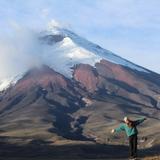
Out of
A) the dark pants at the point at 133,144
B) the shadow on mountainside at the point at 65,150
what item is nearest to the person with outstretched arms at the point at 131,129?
the dark pants at the point at 133,144

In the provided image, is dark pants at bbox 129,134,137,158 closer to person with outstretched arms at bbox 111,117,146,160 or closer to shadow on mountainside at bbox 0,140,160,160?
person with outstretched arms at bbox 111,117,146,160

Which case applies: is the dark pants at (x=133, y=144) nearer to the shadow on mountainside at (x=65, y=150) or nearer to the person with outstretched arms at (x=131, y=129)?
the person with outstretched arms at (x=131, y=129)

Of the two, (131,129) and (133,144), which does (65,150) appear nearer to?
(133,144)

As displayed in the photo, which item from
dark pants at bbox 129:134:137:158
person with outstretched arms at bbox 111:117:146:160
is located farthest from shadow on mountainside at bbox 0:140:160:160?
person with outstretched arms at bbox 111:117:146:160

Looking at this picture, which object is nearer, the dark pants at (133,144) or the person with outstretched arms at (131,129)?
the person with outstretched arms at (131,129)

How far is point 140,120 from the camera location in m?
29.8

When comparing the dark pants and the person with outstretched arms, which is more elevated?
the person with outstretched arms

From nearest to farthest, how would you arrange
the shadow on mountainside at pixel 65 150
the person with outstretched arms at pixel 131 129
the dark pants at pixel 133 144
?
the person with outstretched arms at pixel 131 129
the dark pants at pixel 133 144
the shadow on mountainside at pixel 65 150

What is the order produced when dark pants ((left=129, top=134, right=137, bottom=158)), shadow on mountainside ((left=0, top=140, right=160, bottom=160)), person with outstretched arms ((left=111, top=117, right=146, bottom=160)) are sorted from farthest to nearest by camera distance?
shadow on mountainside ((left=0, top=140, right=160, bottom=160)), dark pants ((left=129, top=134, right=137, bottom=158)), person with outstretched arms ((left=111, top=117, right=146, bottom=160))

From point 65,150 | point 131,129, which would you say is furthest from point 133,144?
point 65,150

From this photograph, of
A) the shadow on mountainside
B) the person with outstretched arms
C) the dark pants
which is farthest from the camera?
the shadow on mountainside

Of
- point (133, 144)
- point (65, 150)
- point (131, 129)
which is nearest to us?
point (131, 129)

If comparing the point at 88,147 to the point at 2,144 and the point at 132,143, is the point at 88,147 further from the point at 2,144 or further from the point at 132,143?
the point at 132,143

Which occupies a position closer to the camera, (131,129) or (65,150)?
(131,129)
